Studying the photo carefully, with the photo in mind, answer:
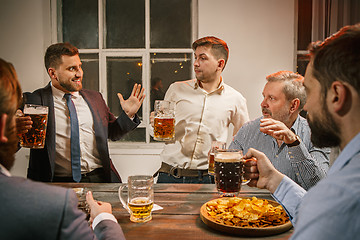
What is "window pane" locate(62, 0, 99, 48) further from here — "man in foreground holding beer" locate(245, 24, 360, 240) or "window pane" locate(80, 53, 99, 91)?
"man in foreground holding beer" locate(245, 24, 360, 240)

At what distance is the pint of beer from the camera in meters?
1.92

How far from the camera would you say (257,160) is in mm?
1611

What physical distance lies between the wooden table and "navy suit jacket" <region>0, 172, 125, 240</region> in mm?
544

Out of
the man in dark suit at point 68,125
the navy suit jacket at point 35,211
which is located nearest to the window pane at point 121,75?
the man in dark suit at point 68,125

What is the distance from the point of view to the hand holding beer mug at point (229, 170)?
4.84ft

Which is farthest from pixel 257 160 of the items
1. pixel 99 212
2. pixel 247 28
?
pixel 247 28

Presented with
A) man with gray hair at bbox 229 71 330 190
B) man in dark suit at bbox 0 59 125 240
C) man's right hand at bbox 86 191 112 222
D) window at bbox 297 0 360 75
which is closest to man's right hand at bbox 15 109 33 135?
man's right hand at bbox 86 191 112 222

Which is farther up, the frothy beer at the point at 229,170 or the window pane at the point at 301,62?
the window pane at the point at 301,62

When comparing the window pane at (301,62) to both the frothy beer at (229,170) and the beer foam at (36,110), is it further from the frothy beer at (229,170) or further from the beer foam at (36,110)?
the beer foam at (36,110)

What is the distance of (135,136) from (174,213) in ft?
8.86

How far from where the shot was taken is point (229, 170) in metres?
1.48

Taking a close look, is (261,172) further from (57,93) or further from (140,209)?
(57,93)

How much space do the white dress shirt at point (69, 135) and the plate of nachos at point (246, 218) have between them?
1.43m

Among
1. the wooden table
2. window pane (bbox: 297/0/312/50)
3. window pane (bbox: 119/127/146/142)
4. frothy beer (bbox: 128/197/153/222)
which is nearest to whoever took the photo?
the wooden table
